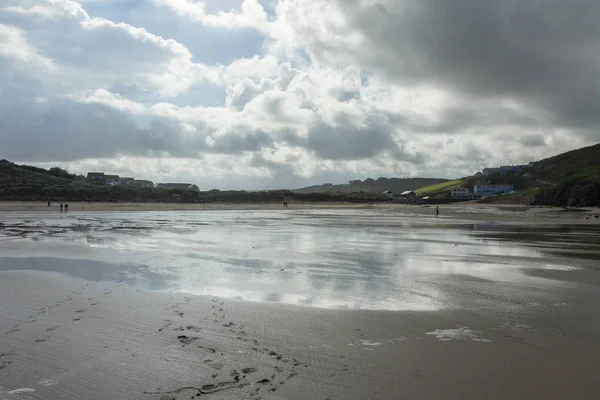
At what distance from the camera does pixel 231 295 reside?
31.0ft

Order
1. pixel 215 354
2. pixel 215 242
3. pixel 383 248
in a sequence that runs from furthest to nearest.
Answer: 1. pixel 215 242
2. pixel 383 248
3. pixel 215 354

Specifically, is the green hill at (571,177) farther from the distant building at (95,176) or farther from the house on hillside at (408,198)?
the distant building at (95,176)

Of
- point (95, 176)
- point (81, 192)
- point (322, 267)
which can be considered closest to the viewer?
point (322, 267)

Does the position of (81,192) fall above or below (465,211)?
above

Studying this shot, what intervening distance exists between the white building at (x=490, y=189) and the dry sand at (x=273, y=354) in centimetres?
16099

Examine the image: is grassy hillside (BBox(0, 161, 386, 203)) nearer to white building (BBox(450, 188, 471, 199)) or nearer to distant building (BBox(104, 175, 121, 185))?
distant building (BBox(104, 175, 121, 185))

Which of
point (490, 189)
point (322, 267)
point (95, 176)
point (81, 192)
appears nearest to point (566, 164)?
point (490, 189)

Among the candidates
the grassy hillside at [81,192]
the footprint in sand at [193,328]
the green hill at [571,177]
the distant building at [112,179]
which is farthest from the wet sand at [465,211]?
the distant building at [112,179]

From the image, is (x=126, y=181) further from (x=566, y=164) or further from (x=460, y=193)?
(x=566, y=164)

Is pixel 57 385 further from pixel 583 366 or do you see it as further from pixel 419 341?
pixel 583 366

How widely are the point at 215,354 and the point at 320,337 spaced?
5.72 feet

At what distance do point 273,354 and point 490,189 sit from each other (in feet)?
550

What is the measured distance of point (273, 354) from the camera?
18.8 feet

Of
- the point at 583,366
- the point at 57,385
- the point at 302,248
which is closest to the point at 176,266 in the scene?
the point at 302,248
